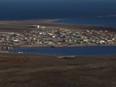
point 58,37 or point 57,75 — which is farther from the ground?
point 57,75

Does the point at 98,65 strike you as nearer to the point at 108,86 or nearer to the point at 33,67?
the point at 33,67

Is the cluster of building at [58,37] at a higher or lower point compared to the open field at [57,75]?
lower

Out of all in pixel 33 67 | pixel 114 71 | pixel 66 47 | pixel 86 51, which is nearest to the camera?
pixel 114 71

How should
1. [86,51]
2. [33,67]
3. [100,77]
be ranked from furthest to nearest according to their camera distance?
1. [86,51]
2. [33,67]
3. [100,77]

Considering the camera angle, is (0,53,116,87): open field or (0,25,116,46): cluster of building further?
(0,25,116,46): cluster of building

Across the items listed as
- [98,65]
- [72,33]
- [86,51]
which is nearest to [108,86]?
[98,65]

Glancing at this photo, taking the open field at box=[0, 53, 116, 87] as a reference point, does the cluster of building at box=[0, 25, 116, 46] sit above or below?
below

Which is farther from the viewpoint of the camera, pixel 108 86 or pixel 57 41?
pixel 57 41

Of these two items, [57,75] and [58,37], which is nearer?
[57,75]
